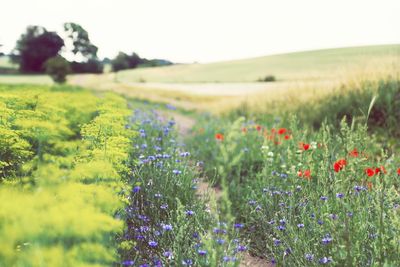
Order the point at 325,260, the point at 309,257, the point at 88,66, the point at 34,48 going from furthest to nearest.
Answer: the point at 88,66 < the point at 34,48 < the point at 309,257 < the point at 325,260

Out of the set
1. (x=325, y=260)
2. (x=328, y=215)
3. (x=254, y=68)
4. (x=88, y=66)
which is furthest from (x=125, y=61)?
(x=325, y=260)

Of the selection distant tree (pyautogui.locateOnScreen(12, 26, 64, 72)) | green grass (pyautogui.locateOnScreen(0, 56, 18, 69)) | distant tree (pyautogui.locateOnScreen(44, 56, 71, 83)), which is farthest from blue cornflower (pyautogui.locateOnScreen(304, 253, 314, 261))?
green grass (pyautogui.locateOnScreen(0, 56, 18, 69))

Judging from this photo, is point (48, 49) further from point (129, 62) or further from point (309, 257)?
point (309, 257)

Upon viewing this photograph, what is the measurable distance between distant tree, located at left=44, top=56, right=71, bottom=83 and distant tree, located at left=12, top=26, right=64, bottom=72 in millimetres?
7600

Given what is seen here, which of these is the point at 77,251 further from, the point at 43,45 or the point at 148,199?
the point at 43,45

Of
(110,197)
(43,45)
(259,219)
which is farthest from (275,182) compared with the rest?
(43,45)

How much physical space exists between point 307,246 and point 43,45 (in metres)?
56.4

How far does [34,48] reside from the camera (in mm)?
55312

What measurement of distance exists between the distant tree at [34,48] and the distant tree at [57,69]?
24.9ft

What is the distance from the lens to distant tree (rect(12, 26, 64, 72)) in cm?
5464

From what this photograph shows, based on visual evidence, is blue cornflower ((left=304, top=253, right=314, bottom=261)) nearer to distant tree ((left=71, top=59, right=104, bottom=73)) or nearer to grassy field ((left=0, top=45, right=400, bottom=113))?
grassy field ((left=0, top=45, right=400, bottom=113))

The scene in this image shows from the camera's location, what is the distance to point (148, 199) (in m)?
4.32

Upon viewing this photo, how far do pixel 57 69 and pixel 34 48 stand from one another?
1072 centimetres

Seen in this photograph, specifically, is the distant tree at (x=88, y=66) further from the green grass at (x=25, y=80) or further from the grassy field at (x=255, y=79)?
the green grass at (x=25, y=80)
